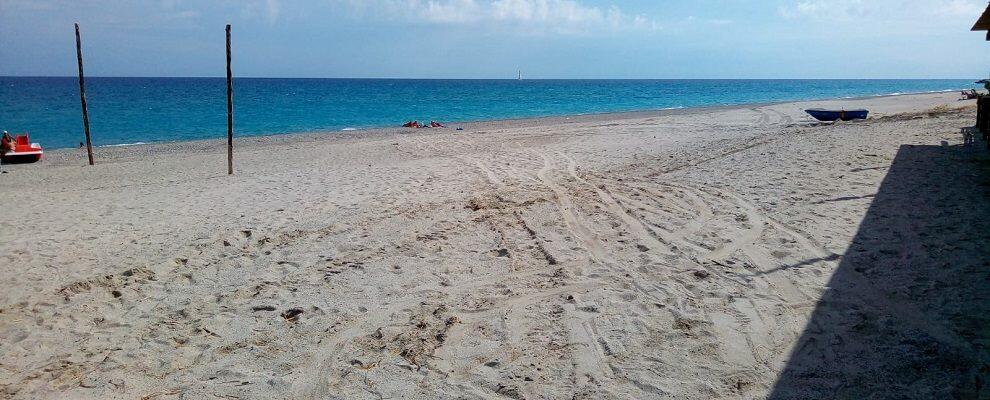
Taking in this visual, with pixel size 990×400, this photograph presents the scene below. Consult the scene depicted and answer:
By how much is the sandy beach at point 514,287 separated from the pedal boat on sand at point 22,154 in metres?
7.23

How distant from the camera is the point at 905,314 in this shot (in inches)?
167

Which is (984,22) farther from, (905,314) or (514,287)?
(514,287)

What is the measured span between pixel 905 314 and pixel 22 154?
758 inches

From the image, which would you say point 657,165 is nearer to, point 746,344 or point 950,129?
point 746,344

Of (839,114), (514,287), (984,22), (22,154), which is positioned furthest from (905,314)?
(22,154)

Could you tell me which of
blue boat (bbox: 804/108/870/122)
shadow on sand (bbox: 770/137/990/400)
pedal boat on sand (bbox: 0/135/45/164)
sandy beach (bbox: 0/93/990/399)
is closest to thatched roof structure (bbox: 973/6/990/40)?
sandy beach (bbox: 0/93/990/399)

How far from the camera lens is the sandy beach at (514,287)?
143 inches

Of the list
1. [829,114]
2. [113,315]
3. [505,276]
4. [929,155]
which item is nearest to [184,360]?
[113,315]

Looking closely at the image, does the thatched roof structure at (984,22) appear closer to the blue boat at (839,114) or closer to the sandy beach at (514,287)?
the sandy beach at (514,287)

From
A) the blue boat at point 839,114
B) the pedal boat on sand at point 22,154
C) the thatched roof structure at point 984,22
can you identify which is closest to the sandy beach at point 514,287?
the thatched roof structure at point 984,22

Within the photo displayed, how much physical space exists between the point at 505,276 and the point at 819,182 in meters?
5.74

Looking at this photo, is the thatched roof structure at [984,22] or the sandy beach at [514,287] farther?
the thatched roof structure at [984,22]

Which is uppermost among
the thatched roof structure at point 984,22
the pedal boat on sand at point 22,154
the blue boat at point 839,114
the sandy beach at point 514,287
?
the thatched roof structure at point 984,22

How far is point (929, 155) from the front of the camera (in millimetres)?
10336
